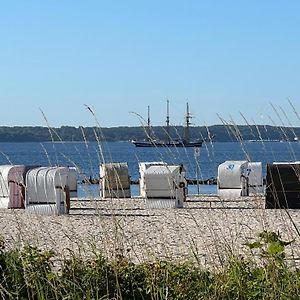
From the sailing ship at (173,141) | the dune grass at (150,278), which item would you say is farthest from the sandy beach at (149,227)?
the sailing ship at (173,141)

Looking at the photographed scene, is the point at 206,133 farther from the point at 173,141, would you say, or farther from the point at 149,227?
the point at 149,227

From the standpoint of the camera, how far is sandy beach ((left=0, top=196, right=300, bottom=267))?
7.35m

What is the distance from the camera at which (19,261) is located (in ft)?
19.3

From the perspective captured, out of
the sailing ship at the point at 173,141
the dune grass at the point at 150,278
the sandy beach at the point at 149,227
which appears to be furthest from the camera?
the sandy beach at the point at 149,227

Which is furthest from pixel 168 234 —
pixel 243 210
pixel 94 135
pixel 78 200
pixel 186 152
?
pixel 78 200

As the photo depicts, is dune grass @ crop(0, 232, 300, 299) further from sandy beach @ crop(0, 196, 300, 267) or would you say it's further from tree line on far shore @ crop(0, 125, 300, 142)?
tree line on far shore @ crop(0, 125, 300, 142)

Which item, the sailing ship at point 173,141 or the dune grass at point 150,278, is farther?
the sailing ship at point 173,141

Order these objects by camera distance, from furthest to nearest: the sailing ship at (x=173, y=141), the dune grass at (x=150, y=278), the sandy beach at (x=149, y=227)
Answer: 1. the sandy beach at (x=149, y=227)
2. the sailing ship at (x=173, y=141)
3. the dune grass at (x=150, y=278)

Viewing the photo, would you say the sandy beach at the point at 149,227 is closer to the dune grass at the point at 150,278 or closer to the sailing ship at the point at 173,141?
the dune grass at the point at 150,278

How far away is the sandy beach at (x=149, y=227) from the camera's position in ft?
24.1

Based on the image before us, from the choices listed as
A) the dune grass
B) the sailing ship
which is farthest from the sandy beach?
the sailing ship

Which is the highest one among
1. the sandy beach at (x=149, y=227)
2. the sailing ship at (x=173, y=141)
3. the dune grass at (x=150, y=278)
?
the sailing ship at (x=173, y=141)

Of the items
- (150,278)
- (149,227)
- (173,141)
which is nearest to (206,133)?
(173,141)

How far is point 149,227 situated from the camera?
1422 centimetres
